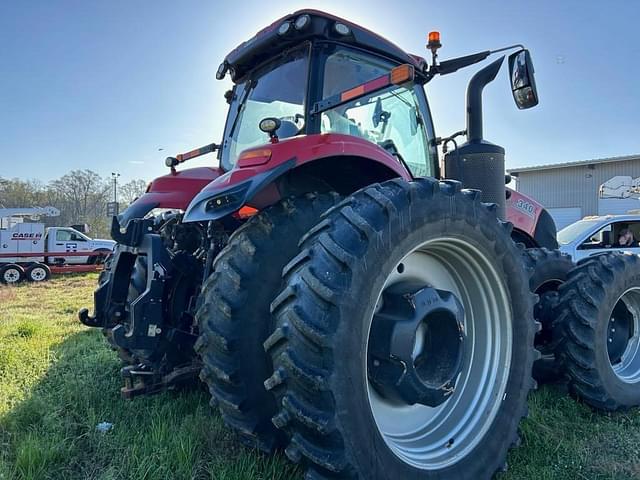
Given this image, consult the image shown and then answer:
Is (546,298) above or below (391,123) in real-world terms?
below

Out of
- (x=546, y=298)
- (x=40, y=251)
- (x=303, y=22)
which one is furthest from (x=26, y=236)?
(x=546, y=298)

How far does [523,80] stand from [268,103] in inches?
65.9

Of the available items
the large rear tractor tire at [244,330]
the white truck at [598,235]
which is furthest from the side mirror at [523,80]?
the white truck at [598,235]

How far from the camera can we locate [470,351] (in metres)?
2.37

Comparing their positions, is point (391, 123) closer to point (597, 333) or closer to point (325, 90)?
point (325, 90)

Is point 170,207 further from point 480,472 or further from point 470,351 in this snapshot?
point 480,472

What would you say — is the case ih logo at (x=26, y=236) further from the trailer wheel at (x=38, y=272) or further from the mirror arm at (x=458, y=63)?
the mirror arm at (x=458, y=63)

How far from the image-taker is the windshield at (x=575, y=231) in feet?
29.3

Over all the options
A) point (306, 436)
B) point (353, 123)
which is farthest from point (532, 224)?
point (306, 436)

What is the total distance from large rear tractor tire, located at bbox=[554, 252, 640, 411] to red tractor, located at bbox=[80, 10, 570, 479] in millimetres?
816

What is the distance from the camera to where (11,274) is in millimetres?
14320

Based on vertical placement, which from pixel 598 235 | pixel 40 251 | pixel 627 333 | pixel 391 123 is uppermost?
pixel 391 123

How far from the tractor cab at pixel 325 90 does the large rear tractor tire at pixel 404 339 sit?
29.3 inches

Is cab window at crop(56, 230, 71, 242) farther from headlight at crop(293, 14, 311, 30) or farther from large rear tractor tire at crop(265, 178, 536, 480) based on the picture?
large rear tractor tire at crop(265, 178, 536, 480)
